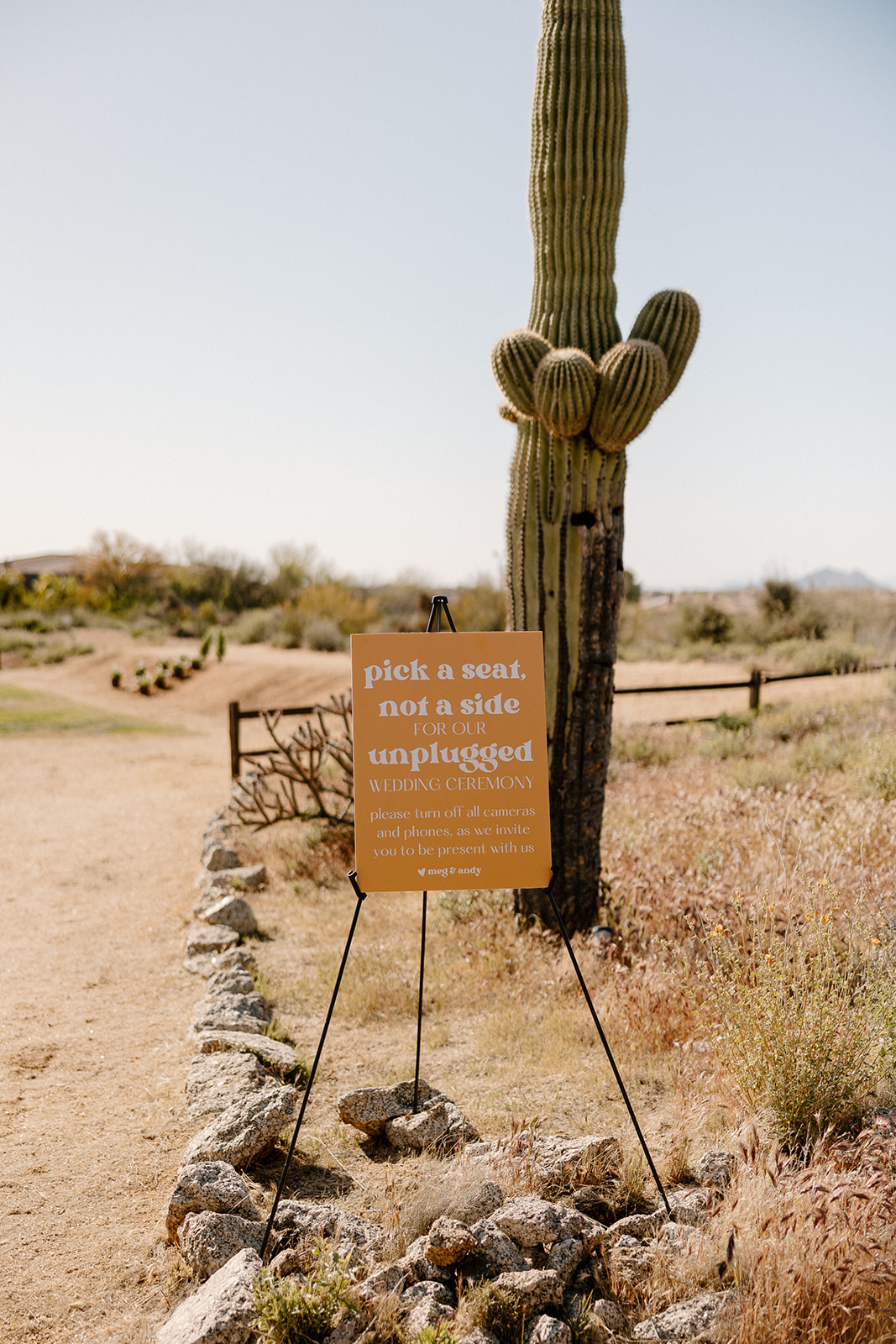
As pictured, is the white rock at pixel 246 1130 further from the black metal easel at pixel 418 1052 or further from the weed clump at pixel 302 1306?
the weed clump at pixel 302 1306

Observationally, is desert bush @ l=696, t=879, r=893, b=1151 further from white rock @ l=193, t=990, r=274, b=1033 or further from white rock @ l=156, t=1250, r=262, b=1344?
white rock @ l=193, t=990, r=274, b=1033

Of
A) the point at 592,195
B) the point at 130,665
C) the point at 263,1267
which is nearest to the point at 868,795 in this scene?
the point at 592,195

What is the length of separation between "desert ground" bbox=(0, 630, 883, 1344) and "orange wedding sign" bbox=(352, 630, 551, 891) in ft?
3.83

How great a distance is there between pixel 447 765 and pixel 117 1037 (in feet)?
8.75

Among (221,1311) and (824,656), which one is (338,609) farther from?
(221,1311)

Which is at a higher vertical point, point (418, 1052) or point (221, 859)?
point (418, 1052)

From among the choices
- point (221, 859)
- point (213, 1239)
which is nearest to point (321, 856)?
point (221, 859)

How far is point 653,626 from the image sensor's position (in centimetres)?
3138

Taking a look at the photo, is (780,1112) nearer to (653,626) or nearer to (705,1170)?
(705,1170)

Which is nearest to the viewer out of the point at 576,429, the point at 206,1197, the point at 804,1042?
the point at 206,1197

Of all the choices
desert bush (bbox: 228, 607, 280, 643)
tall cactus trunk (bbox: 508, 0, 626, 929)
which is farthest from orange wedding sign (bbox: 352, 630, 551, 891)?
desert bush (bbox: 228, 607, 280, 643)

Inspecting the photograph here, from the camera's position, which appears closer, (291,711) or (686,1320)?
(686,1320)

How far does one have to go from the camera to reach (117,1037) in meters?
4.77

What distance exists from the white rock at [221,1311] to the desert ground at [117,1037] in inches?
7.6
